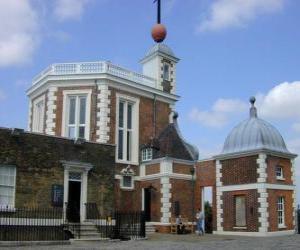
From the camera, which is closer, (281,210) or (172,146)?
(281,210)

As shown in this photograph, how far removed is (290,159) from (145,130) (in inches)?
388

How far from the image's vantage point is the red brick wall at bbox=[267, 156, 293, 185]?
28.0m

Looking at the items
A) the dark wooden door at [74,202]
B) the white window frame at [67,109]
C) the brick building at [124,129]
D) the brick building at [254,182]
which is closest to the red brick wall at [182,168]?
the brick building at [124,129]

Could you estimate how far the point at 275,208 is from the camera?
91.8ft

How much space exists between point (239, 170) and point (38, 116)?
14.6 m

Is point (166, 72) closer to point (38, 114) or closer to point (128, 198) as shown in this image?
point (38, 114)

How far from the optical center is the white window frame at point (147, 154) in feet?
108

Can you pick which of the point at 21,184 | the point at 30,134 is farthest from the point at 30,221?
the point at 30,134

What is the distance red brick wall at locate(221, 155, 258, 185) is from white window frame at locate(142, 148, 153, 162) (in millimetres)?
5101

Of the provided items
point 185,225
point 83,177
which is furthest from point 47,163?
point 185,225

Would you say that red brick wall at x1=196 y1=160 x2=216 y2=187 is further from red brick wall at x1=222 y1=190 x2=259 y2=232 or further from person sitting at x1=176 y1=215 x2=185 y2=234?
person sitting at x1=176 y1=215 x2=185 y2=234

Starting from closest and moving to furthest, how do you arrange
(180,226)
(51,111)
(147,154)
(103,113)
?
(180,226) < (103,113) < (51,111) < (147,154)

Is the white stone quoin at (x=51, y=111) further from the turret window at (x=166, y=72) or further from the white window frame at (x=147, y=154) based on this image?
the turret window at (x=166, y=72)

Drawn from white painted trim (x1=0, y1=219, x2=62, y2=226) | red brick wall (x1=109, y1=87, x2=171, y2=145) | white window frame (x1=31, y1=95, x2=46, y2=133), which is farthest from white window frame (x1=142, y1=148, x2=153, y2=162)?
white painted trim (x1=0, y1=219, x2=62, y2=226)
